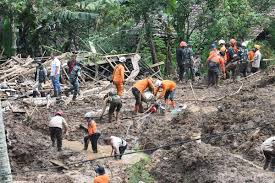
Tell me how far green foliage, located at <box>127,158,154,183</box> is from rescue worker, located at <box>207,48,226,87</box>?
715cm

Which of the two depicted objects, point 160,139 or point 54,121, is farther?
point 160,139

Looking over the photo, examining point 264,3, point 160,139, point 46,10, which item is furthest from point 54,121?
point 264,3

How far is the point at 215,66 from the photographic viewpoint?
72.7 ft

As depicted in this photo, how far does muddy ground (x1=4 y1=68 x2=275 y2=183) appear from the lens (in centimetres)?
1484

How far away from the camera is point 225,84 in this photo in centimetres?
2312

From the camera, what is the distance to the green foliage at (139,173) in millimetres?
14873

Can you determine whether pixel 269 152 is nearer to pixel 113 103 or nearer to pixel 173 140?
pixel 173 140

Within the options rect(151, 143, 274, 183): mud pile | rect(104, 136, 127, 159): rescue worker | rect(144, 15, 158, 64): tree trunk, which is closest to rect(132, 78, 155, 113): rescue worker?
rect(151, 143, 274, 183): mud pile

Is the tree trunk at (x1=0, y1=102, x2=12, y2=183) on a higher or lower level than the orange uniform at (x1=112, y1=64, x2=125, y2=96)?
lower

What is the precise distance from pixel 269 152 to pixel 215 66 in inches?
346

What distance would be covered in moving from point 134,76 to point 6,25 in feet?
20.7

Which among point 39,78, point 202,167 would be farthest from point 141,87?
point 202,167

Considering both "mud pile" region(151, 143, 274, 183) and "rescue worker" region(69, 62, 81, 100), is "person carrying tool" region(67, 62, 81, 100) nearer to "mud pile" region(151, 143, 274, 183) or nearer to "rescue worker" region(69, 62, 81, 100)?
"rescue worker" region(69, 62, 81, 100)

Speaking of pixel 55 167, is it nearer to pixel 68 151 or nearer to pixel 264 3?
pixel 68 151
